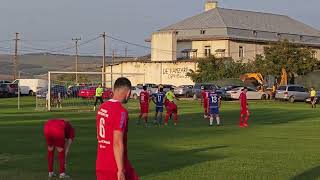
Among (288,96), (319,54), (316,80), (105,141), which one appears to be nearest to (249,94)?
(288,96)

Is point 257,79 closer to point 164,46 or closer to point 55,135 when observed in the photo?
point 164,46

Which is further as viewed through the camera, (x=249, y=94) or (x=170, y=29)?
(x=170, y=29)

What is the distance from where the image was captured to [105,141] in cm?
795

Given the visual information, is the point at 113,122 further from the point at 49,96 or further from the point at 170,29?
the point at 170,29

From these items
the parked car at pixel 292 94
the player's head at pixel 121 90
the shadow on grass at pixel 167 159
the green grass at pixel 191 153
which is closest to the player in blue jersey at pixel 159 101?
the green grass at pixel 191 153

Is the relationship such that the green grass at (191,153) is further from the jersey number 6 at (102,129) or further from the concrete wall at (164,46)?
the concrete wall at (164,46)

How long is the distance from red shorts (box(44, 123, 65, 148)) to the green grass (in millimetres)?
854

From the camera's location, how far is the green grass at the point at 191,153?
1479 cm

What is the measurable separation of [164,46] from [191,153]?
279 feet

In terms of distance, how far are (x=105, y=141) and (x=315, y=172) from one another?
27.5 ft

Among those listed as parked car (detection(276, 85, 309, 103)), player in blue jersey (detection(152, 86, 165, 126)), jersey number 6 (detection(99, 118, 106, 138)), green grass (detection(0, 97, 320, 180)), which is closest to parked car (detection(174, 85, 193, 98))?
parked car (detection(276, 85, 309, 103))

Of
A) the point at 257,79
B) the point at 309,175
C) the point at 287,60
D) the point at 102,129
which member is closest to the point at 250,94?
the point at 257,79

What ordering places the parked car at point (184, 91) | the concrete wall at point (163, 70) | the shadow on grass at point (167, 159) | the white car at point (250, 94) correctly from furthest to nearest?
the concrete wall at point (163, 70) < the parked car at point (184, 91) < the white car at point (250, 94) < the shadow on grass at point (167, 159)

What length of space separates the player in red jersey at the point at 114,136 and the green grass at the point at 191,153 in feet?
20.4
